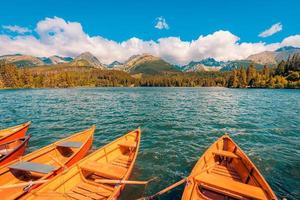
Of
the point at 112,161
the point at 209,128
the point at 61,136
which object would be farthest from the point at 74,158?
the point at 209,128

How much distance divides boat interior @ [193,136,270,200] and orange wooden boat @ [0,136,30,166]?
1284 cm

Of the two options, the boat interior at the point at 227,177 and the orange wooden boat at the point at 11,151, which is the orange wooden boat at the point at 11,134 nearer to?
the orange wooden boat at the point at 11,151

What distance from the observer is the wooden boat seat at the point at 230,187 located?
853 centimetres

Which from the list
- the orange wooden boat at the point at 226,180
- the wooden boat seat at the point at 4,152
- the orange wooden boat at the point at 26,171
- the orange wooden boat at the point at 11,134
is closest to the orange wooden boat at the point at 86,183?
the orange wooden boat at the point at 26,171

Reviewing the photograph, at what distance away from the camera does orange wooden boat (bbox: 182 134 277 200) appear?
345 inches

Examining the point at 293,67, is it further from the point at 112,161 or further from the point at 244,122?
the point at 112,161

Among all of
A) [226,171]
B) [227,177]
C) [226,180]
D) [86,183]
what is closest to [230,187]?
[226,180]

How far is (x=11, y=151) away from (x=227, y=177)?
14926 millimetres

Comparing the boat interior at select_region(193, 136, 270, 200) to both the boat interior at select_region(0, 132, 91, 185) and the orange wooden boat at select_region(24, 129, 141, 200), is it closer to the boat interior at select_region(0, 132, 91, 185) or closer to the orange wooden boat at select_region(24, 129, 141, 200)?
the orange wooden boat at select_region(24, 129, 141, 200)

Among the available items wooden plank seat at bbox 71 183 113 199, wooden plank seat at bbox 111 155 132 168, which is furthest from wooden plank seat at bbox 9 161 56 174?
wooden plank seat at bbox 111 155 132 168

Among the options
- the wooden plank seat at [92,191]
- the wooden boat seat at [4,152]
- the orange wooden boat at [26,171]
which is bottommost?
the wooden boat seat at [4,152]

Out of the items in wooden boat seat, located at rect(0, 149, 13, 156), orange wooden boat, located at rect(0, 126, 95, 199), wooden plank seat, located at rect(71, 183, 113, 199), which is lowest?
wooden boat seat, located at rect(0, 149, 13, 156)

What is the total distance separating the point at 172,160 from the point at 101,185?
786 cm

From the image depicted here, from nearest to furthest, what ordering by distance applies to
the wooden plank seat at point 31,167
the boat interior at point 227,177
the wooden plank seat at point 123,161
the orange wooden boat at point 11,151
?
1. the boat interior at point 227,177
2. the wooden plank seat at point 31,167
3. the orange wooden boat at point 11,151
4. the wooden plank seat at point 123,161
